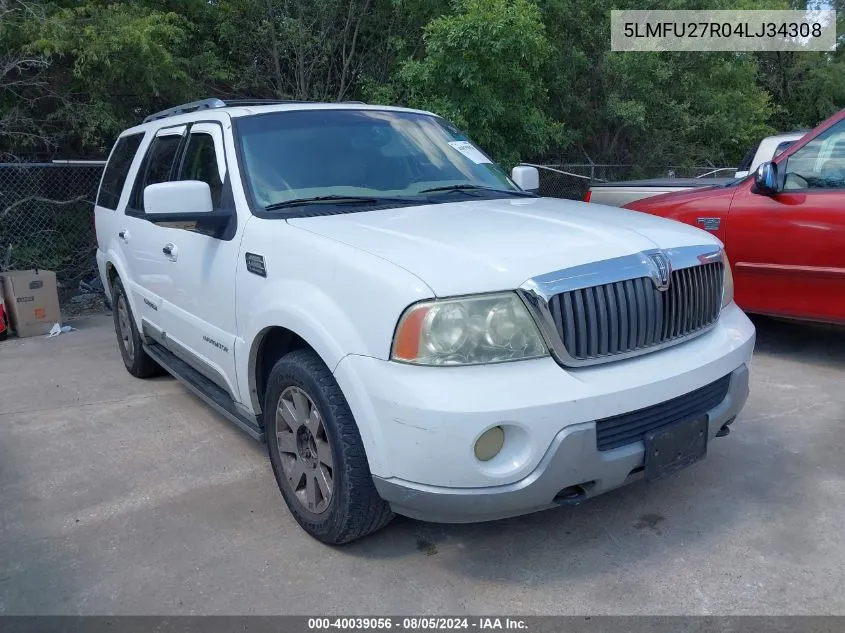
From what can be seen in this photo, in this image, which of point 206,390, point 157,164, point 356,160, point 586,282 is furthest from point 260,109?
point 586,282

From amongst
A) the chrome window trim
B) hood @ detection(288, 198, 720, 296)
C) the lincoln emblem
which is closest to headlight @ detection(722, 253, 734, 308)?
hood @ detection(288, 198, 720, 296)

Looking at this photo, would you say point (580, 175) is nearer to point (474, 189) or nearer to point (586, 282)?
point (474, 189)

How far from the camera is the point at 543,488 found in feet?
8.37

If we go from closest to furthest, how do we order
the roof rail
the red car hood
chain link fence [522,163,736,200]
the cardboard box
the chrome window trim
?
1. the chrome window trim
2. the roof rail
3. the red car hood
4. the cardboard box
5. chain link fence [522,163,736,200]

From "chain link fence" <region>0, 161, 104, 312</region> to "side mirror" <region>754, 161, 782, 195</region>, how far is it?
6933 millimetres

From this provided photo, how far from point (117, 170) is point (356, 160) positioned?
106 inches

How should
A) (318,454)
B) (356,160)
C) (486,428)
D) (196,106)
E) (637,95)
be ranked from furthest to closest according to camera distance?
(637,95) < (196,106) < (356,160) < (318,454) < (486,428)

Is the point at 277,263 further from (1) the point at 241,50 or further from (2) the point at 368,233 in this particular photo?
(1) the point at 241,50

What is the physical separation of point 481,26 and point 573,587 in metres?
8.07

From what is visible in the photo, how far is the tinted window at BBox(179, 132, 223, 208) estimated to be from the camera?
3777 millimetres

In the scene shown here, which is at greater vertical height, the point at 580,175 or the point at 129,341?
the point at 580,175

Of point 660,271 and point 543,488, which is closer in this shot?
point 543,488

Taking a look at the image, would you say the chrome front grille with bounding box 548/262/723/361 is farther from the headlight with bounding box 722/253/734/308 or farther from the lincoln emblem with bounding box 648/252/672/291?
the headlight with bounding box 722/253/734/308

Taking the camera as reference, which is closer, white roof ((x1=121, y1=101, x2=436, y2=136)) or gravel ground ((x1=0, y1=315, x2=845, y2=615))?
gravel ground ((x1=0, y1=315, x2=845, y2=615))
